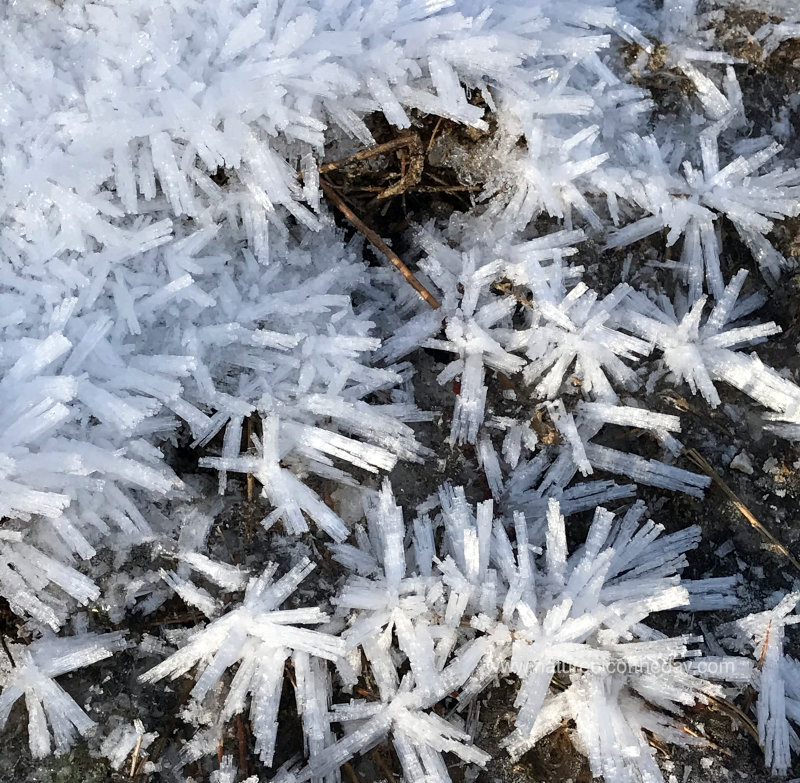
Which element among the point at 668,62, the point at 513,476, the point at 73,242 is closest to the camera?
the point at 73,242

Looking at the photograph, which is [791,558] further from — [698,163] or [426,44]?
[426,44]

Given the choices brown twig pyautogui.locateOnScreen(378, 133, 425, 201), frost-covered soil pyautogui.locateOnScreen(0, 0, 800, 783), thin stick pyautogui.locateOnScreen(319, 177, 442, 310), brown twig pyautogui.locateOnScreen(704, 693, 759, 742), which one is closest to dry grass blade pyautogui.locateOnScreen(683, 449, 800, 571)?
frost-covered soil pyautogui.locateOnScreen(0, 0, 800, 783)

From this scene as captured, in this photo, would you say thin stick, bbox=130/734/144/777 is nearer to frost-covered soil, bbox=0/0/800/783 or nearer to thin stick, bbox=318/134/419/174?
frost-covered soil, bbox=0/0/800/783

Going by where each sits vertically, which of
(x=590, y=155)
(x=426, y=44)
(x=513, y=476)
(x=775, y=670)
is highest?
(x=426, y=44)

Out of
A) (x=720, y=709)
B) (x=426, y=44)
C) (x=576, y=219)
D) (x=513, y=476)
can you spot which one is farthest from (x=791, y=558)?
(x=426, y=44)

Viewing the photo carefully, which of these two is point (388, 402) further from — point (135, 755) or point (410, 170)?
point (135, 755)

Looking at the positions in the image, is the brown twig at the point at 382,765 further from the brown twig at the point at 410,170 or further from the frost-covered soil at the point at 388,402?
the brown twig at the point at 410,170
